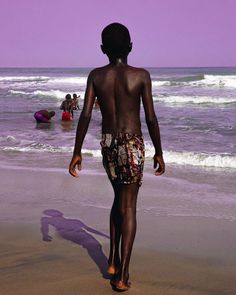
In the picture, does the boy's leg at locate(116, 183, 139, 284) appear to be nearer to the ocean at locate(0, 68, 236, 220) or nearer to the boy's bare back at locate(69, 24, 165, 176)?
the boy's bare back at locate(69, 24, 165, 176)

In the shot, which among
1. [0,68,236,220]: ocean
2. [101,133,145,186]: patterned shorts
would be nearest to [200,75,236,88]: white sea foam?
[0,68,236,220]: ocean

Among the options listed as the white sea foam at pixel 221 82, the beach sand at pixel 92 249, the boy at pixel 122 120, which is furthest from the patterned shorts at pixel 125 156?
the white sea foam at pixel 221 82

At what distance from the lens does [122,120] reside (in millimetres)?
3107

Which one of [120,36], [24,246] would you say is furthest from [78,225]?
[120,36]

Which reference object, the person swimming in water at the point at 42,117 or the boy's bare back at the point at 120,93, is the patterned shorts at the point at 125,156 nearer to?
the boy's bare back at the point at 120,93

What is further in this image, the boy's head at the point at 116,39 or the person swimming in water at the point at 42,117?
the person swimming in water at the point at 42,117

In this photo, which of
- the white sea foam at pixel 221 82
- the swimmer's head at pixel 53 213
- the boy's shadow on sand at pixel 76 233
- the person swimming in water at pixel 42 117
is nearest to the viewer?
the boy's shadow on sand at pixel 76 233

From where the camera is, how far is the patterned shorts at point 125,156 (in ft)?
10.1

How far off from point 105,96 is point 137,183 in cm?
58

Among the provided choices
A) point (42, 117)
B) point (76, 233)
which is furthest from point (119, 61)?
point (42, 117)

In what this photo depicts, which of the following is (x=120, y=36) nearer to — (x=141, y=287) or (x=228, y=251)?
(x=141, y=287)

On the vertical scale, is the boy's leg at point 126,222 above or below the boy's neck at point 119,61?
below

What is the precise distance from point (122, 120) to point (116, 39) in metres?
0.49

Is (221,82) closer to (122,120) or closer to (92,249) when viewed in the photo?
(92,249)
